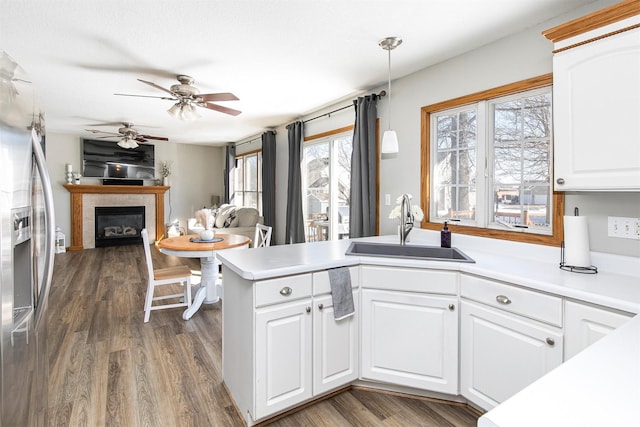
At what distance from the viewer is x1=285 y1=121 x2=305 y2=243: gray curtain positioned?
498 cm

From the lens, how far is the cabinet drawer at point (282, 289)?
179 centimetres

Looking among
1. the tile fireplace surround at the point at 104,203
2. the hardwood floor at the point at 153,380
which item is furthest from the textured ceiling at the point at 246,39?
the tile fireplace surround at the point at 104,203

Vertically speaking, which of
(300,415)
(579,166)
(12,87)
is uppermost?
(12,87)

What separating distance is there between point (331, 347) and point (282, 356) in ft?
1.08

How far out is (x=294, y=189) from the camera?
5.07 meters

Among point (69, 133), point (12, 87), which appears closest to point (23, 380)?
point (12, 87)

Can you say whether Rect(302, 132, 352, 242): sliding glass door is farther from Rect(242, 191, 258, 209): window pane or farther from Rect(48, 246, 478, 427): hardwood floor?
Rect(242, 191, 258, 209): window pane

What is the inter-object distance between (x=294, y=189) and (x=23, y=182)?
4.07 m

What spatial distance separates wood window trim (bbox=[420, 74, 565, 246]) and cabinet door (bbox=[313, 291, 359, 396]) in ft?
3.88

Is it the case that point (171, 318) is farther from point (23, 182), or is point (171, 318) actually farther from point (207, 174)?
point (207, 174)

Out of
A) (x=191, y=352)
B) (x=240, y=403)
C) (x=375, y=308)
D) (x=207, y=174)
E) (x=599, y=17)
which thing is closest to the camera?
(x=599, y=17)

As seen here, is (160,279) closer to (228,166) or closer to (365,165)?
(365,165)

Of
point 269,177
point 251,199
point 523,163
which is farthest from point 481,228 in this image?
point 251,199

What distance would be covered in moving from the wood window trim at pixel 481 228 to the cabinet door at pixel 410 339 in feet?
2.60
